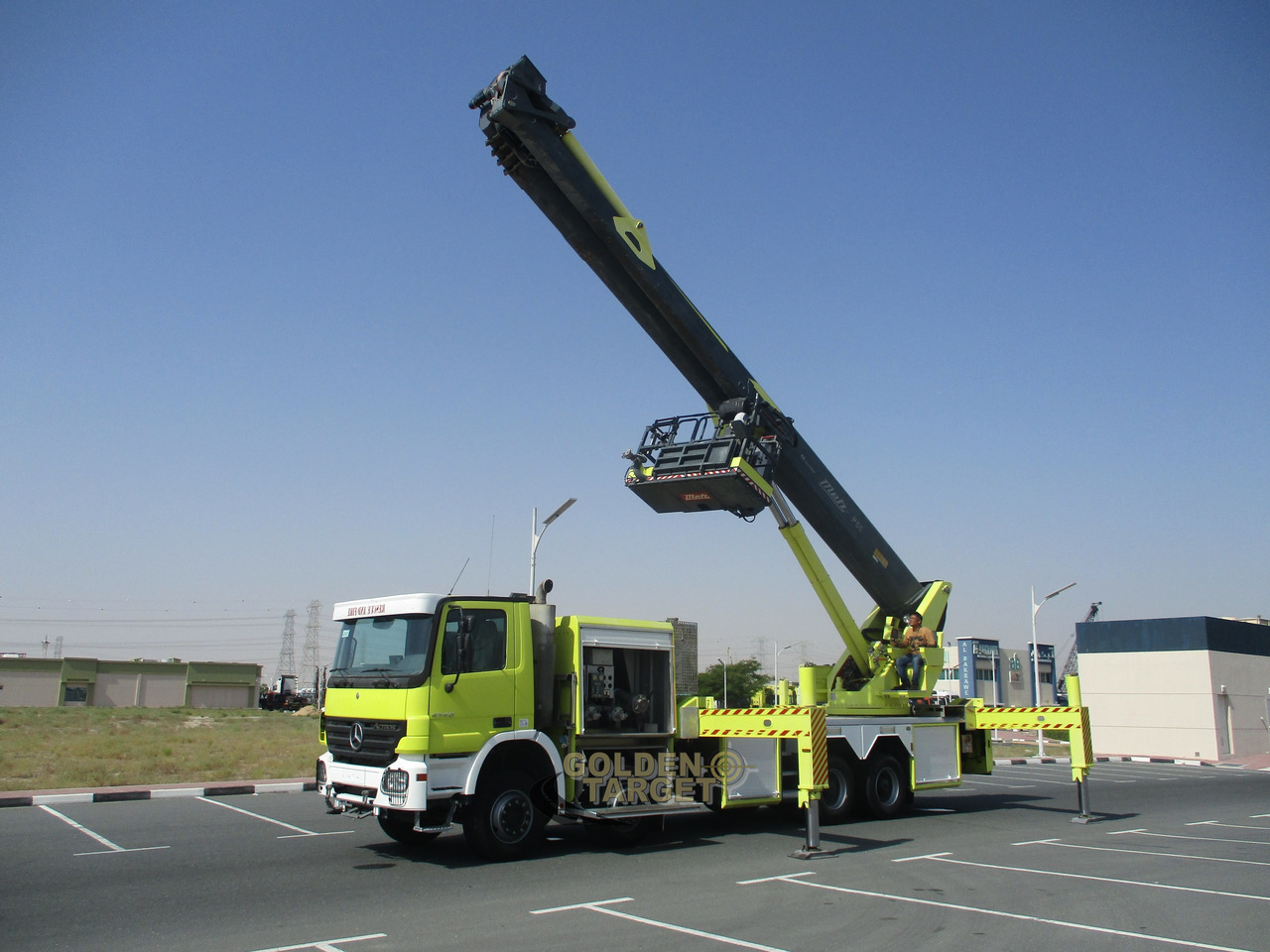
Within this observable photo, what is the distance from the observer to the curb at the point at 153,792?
586 inches

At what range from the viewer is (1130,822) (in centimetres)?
1445

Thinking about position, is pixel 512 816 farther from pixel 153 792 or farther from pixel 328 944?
pixel 153 792

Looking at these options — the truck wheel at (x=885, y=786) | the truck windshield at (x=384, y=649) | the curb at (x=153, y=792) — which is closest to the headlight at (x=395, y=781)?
the truck windshield at (x=384, y=649)

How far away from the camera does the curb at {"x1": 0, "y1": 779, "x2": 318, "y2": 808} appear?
14891 millimetres

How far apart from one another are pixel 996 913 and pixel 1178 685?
1372 inches

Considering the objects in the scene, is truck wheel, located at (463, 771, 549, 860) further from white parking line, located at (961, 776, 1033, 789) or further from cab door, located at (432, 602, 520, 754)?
white parking line, located at (961, 776, 1033, 789)

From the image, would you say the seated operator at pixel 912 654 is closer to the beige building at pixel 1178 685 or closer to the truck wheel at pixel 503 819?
the truck wheel at pixel 503 819

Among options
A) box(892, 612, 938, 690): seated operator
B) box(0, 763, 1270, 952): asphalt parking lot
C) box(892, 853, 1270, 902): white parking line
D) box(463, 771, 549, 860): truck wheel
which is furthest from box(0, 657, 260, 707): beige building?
box(892, 853, 1270, 902): white parking line

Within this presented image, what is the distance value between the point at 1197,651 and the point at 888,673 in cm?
2762

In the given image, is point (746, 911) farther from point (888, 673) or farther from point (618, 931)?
point (888, 673)

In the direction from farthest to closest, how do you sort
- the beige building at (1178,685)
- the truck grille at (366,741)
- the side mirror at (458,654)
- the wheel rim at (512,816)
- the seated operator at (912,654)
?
the beige building at (1178,685), the seated operator at (912,654), the wheel rim at (512,816), the side mirror at (458,654), the truck grille at (366,741)

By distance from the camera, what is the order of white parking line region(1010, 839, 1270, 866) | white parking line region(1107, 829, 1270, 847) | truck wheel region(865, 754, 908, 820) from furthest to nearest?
truck wheel region(865, 754, 908, 820) < white parking line region(1107, 829, 1270, 847) < white parking line region(1010, 839, 1270, 866)

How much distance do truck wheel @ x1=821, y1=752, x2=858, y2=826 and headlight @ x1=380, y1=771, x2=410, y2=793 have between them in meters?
6.47

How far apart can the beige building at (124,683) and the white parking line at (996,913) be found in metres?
67.8
